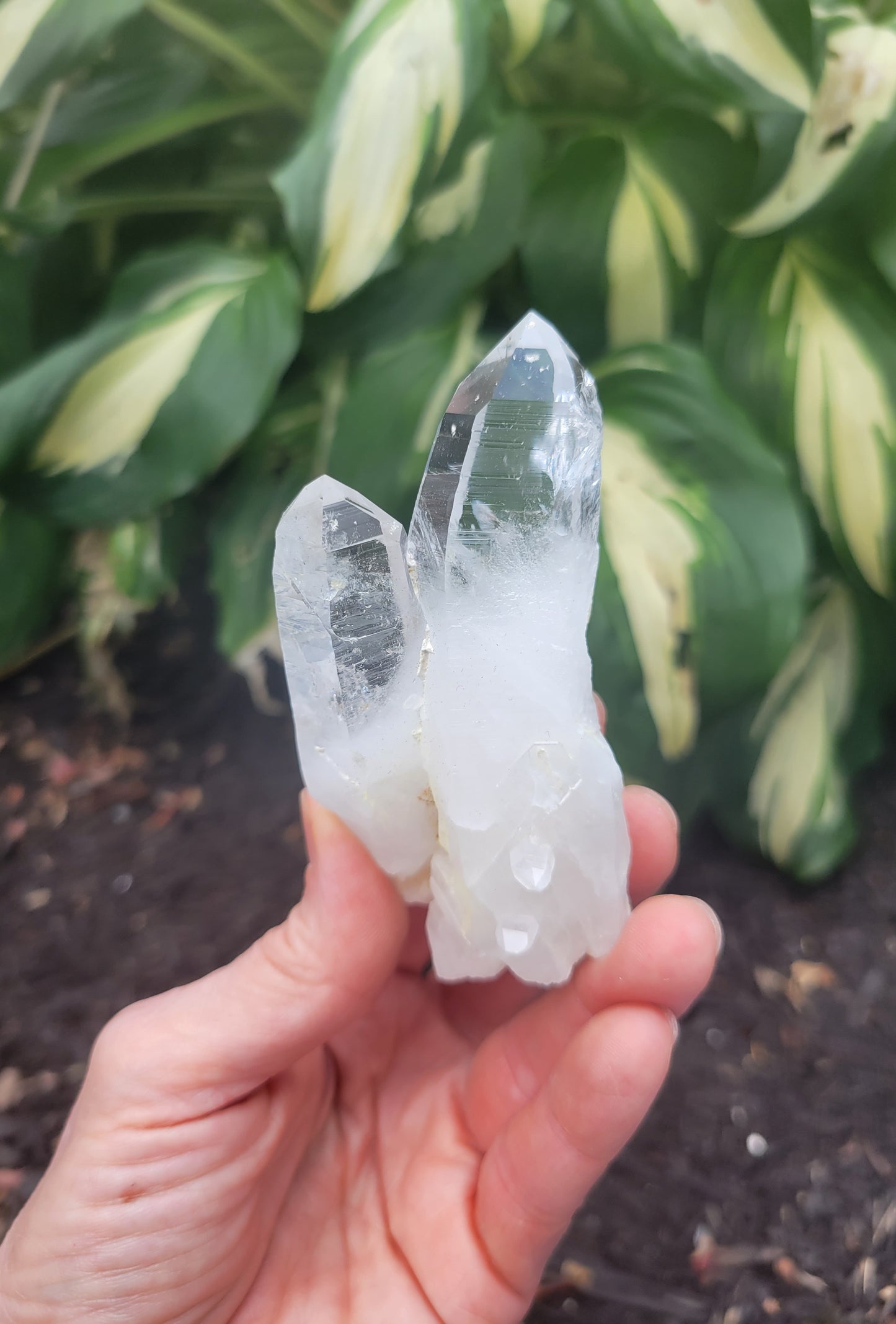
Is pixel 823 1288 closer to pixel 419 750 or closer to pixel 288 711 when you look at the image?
pixel 419 750

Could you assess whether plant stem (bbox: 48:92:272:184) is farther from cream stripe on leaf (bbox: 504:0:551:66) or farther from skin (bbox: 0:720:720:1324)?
skin (bbox: 0:720:720:1324)

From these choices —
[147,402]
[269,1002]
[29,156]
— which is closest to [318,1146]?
[269,1002]

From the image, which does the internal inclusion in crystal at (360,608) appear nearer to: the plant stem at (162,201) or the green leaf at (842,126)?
the green leaf at (842,126)

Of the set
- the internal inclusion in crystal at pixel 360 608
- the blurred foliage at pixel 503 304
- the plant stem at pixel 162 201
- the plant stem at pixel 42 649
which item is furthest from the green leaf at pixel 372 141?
the plant stem at pixel 42 649

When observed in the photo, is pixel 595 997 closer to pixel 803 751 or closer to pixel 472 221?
pixel 803 751

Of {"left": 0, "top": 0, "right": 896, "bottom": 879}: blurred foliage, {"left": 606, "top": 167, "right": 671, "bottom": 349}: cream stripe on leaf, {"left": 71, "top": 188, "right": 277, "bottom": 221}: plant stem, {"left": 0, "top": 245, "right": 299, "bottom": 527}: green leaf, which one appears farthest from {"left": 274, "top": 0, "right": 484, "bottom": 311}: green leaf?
{"left": 71, "top": 188, "right": 277, "bottom": 221}: plant stem
